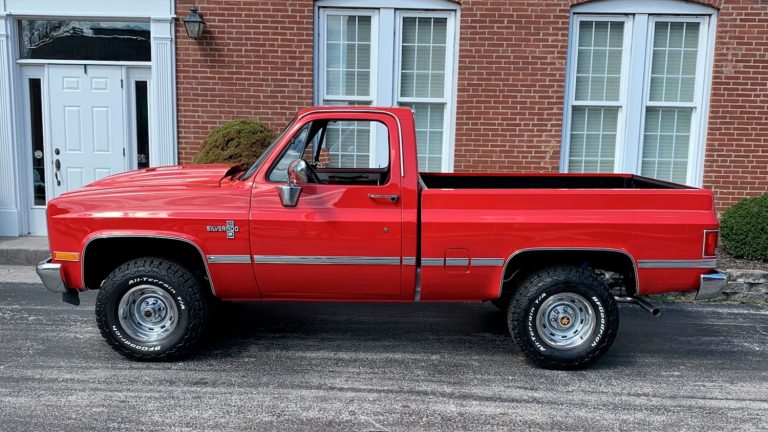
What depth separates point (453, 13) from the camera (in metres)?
8.51

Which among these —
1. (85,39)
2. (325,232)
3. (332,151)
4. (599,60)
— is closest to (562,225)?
(325,232)

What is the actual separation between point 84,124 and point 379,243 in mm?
6015

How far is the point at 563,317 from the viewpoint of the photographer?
4691 mm

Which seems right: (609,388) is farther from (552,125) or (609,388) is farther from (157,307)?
(552,125)

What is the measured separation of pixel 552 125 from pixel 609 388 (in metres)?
4.97

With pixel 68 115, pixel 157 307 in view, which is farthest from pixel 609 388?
pixel 68 115

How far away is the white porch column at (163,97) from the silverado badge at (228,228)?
15.0 feet

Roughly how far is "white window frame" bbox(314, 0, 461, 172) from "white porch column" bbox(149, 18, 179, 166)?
196 centimetres

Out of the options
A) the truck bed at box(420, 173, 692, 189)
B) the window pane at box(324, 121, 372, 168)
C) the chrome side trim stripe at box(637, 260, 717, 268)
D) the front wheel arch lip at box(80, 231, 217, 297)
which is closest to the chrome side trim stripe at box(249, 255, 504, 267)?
the front wheel arch lip at box(80, 231, 217, 297)

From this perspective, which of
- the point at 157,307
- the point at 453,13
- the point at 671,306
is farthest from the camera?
the point at 453,13

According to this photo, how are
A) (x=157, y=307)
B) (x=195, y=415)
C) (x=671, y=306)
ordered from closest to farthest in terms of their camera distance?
1. (x=195, y=415)
2. (x=157, y=307)
3. (x=671, y=306)

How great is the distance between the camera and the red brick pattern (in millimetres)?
8422

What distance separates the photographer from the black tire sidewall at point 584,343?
15.1ft

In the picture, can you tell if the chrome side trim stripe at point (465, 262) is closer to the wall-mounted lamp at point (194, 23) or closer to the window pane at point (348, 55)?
the window pane at point (348, 55)
